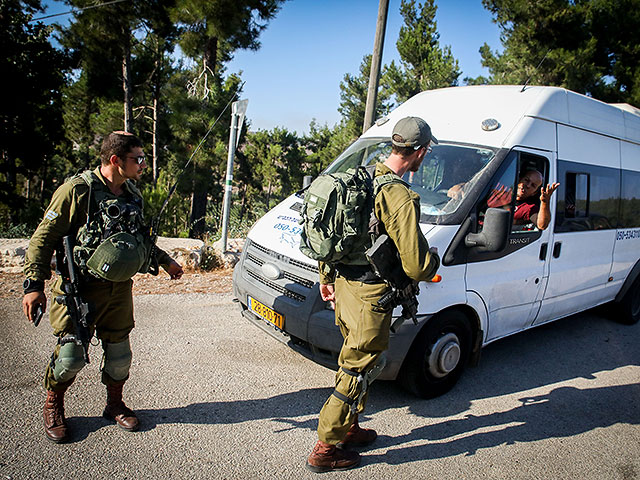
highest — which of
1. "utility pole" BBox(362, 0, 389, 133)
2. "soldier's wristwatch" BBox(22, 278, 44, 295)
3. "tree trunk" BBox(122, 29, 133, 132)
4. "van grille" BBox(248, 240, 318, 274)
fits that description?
"tree trunk" BBox(122, 29, 133, 132)

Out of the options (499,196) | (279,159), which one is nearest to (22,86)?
(279,159)

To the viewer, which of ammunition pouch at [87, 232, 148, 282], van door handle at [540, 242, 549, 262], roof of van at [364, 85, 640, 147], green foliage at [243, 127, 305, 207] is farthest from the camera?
green foliage at [243, 127, 305, 207]

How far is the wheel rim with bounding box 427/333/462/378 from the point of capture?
3309mm

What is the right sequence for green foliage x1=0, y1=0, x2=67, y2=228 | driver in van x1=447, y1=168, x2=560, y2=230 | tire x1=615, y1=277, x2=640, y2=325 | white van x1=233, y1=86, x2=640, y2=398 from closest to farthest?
white van x1=233, y1=86, x2=640, y2=398 < driver in van x1=447, y1=168, x2=560, y2=230 < tire x1=615, y1=277, x2=640, y2=325 < green foliage x1=0, y1=0, x2=67, y2=228

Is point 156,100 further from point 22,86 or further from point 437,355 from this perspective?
point 437,355

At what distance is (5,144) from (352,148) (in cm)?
2152

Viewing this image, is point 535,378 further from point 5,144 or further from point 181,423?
point 5,144

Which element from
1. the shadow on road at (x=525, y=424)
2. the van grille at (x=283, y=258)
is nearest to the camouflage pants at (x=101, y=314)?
the van grille at (x=283, y=258)

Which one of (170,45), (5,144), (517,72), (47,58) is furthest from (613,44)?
(5,144)

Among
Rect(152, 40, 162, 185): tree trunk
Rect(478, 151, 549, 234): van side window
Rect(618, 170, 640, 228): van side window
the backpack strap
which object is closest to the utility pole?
Rect(618, 170, 640, 228): van side window

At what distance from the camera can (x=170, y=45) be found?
61.1 ft

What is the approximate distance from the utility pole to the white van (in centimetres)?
403

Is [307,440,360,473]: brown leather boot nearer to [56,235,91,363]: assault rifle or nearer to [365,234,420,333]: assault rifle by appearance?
[365,234,420,333]: assault rifle

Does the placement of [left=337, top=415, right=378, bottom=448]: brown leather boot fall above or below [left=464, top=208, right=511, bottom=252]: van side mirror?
below
